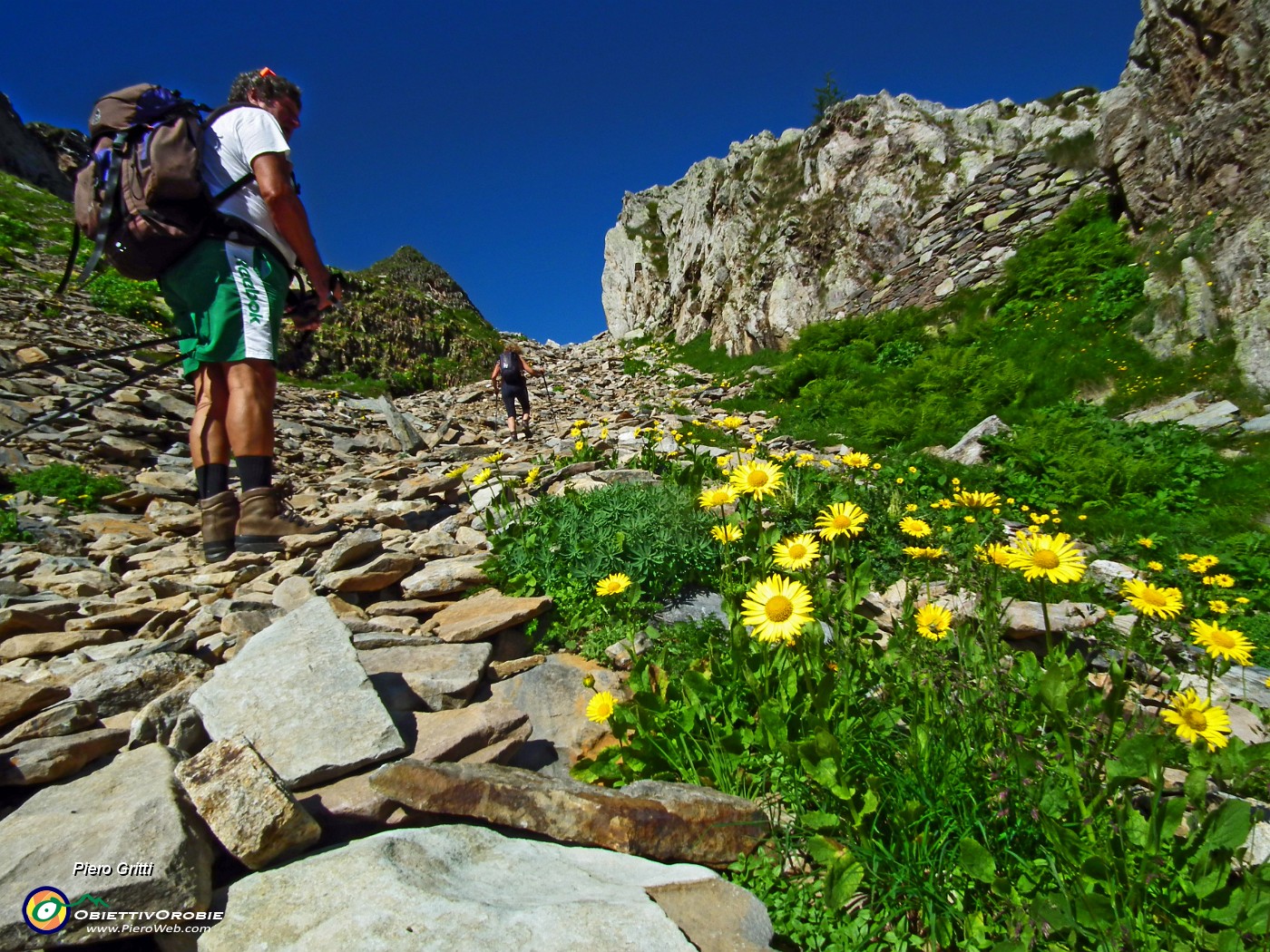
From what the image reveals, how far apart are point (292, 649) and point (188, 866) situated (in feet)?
3.21

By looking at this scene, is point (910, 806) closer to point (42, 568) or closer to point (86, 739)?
point (86, 739)

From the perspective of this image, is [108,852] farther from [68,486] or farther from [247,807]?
[68,486]

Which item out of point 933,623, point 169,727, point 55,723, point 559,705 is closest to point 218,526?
point 55,723

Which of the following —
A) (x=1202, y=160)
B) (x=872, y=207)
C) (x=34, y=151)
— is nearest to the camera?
(x=1202, y=160)

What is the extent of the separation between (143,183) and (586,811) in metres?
4.47

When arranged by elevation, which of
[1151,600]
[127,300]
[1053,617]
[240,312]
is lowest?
[1053,617]

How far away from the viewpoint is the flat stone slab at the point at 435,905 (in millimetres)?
1230

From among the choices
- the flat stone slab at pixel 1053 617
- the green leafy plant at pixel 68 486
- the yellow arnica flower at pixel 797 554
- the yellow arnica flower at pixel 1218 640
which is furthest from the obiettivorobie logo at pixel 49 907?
the green leafy plant at pixel 68 486

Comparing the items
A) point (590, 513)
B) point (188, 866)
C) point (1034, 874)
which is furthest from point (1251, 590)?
point (188, 866)

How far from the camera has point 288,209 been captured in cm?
412

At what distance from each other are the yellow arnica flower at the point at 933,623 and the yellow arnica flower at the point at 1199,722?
673mm

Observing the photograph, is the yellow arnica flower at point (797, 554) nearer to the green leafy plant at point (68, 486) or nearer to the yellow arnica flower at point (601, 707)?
the yellow arnica flower at point (601, 707)

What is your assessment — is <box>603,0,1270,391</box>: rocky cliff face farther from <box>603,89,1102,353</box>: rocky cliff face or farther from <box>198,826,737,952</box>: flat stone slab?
<box>198,826,737,952</box>: flat stone slab

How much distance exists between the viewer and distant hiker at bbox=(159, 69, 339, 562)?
402 centimetres
